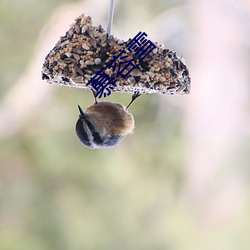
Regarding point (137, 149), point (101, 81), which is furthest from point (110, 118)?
point (137, 149)

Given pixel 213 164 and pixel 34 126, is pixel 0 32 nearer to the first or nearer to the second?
pixel 34 126

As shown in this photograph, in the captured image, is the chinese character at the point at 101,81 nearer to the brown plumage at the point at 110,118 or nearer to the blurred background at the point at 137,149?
the brown plumage at the point at 110,118

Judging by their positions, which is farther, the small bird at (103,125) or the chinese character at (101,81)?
the small bird at (103,125)

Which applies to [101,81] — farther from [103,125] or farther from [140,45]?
[103,125]

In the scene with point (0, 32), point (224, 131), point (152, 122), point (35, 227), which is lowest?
point (35, 227)

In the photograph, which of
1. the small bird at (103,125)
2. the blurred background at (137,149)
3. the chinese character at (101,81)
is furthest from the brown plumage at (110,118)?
the blurred background at (137,149)

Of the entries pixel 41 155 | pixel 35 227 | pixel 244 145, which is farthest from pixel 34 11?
pixel 244 145
